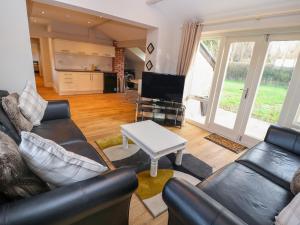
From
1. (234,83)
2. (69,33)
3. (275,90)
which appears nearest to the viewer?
(275,90)

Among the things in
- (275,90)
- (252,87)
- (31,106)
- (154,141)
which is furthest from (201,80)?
(31,106)

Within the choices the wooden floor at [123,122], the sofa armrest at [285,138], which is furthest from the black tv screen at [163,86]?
the sofa armrest at [285,138]

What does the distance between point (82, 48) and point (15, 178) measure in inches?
248

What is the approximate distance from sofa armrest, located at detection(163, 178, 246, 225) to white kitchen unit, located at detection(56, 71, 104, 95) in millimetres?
5848

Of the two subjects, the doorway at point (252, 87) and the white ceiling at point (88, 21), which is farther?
the white ceiling at point (88, 21)

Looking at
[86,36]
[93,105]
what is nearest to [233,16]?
[93,105]

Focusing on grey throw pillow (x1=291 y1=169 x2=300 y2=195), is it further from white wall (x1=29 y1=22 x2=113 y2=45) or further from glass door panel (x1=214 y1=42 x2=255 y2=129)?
white wall (x1=29 y1=22 x2=113 y2=45)

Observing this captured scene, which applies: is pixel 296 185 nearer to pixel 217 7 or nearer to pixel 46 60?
pixel 217 7

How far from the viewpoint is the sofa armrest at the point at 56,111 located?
2.32 metres

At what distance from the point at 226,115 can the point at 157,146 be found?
207cm

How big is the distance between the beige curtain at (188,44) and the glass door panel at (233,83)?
679 millimetres

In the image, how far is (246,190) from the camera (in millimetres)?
1301

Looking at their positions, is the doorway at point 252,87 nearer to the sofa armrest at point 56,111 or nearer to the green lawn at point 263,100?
the green lawn at point 263,100

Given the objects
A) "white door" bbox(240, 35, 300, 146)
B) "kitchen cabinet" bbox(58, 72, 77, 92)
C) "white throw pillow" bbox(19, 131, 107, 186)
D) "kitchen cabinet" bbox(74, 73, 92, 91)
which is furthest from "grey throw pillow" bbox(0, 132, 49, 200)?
"kitchen cabinet" bbox(74, 73, 92, 91)
